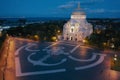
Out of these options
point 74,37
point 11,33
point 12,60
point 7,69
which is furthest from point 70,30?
point 7,69

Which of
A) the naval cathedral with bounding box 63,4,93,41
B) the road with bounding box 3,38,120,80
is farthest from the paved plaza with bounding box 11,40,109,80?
the naval cathedral with bounding box 63,4,93,41

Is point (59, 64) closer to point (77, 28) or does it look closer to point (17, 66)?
point (17, 66)

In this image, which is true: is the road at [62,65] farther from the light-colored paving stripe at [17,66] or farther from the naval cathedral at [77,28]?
the naval cathedral at [77,28]

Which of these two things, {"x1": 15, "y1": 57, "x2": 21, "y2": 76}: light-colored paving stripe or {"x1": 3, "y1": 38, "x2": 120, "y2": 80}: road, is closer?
{"x1": 3, "y1": 38, "x2": 120, "y2": 80}: road

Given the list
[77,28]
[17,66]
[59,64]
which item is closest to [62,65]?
[59,64]

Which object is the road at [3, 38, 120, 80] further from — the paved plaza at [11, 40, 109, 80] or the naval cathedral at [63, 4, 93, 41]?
the naval cathedral at [63, 4, 93, 41]

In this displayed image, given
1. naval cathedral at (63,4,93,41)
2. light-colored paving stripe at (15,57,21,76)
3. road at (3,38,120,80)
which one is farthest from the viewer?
naval cathedral at (63,4,93,41)

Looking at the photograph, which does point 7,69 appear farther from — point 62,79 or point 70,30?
point 70,30
